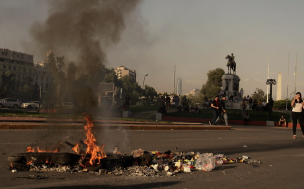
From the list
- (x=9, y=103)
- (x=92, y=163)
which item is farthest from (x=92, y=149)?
(x=9, y=103)

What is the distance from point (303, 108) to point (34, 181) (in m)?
13.0

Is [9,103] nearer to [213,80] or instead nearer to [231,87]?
[231,87]

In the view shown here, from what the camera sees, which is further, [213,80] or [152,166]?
[213,80]

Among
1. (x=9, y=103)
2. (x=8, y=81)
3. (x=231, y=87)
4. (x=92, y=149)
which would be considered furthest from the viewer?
(x=8, y=81)

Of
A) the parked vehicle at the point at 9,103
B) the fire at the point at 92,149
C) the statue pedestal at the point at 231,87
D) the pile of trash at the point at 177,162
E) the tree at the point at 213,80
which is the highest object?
the tree at the point at 213,80

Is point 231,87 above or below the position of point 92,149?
above

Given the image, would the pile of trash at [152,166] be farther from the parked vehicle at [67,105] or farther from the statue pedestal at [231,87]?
the statue pedestal at [231,87]

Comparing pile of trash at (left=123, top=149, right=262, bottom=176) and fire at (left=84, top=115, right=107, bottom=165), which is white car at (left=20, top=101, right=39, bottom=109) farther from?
fire at (left=84, top=115, right=107, bottom=165)

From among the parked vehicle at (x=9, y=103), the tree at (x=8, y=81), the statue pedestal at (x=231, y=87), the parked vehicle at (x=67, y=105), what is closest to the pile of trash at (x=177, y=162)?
the parked vehicle at (x=67, y=105)

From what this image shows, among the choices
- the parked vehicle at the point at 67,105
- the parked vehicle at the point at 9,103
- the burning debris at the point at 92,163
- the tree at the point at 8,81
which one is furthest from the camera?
the tree at the point at 8,81

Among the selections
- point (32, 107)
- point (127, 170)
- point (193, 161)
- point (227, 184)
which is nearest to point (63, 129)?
point (127, 170)

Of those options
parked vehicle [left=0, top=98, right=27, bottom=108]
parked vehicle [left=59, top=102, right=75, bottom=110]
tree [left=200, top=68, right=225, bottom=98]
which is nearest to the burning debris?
parked vehicle [left=59, top=102, right=75, bottom=110]

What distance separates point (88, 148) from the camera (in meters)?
6.09

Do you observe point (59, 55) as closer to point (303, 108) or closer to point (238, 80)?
point (303, 108)
